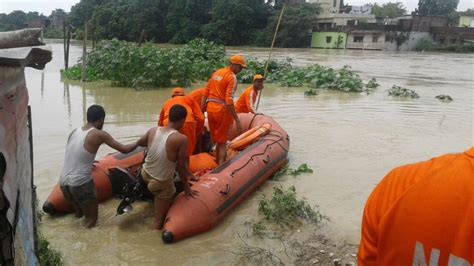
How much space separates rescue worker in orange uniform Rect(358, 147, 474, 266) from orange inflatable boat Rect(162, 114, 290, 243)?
334cm

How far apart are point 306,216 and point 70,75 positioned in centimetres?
1371

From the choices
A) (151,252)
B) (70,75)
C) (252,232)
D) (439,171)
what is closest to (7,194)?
(439,171)

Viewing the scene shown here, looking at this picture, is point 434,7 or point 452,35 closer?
point 452,35

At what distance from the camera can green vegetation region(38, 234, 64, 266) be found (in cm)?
358

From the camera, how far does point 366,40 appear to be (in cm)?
4747

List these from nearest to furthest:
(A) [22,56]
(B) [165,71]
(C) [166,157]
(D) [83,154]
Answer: (A) [22,56] → (C) [166,157] → (D) [83,154] → (B) [165,71]

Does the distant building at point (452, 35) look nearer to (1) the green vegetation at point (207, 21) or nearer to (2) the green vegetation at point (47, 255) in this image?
(1) the green vegetation at point (207, 21)

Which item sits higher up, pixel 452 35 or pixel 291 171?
pixel 452 35

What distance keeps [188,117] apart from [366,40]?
1796 inches

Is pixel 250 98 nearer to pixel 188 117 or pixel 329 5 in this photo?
pixel 188 117

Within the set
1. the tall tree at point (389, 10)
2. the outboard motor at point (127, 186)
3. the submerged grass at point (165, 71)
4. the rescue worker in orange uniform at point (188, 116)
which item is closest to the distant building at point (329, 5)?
the tall tree at point (389, 10)

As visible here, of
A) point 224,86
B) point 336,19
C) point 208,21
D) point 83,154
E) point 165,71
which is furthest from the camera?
point 208,21

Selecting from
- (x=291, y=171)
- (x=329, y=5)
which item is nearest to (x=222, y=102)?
(x=291, y=171)

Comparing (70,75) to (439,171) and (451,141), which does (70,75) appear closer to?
(451,141)
